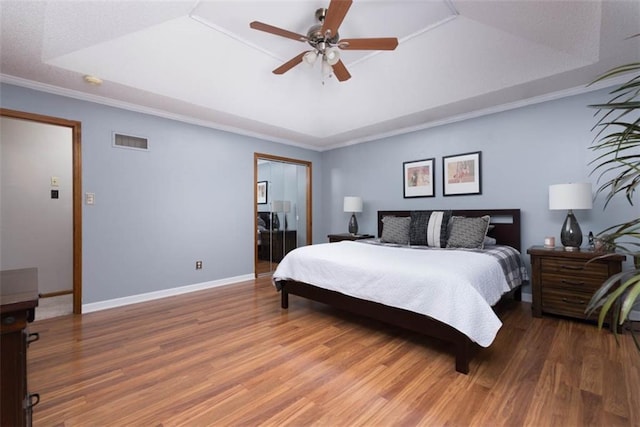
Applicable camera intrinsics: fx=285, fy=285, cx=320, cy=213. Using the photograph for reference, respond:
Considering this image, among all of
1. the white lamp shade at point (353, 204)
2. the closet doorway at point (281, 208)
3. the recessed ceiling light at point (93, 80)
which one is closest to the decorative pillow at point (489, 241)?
the white lamp shade at point (353, 204)

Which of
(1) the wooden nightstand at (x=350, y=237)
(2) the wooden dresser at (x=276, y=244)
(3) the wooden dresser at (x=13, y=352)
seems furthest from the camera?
(2) the wooden dresser at (x=276, y=244)

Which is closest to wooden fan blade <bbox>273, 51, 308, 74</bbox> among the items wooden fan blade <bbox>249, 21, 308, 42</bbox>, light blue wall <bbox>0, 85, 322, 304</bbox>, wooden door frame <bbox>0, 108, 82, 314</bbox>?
wooden fan blade <bbox>249, 21, 308, 42</bbox>

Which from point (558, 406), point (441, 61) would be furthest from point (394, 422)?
point (441, 61)

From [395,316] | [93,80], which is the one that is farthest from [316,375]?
[93,80]

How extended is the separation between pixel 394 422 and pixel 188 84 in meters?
3.64

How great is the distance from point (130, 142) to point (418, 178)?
13.2ft

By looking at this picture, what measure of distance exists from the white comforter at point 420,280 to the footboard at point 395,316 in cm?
9

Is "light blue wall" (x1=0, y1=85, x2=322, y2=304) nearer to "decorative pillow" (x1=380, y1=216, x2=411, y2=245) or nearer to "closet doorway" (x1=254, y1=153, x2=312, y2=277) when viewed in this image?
"closet doorway" (x1=254, y1=153, x2=312, y2=277)

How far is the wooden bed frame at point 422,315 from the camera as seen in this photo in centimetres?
198

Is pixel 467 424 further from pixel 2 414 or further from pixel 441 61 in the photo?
pixel 441 61

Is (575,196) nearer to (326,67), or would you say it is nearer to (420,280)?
(420,280)

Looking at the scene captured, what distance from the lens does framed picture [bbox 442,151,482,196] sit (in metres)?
3.86

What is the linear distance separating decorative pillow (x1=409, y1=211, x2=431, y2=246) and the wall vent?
143 inches

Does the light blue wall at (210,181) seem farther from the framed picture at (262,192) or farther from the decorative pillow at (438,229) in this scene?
the framed picture at (262,192)
